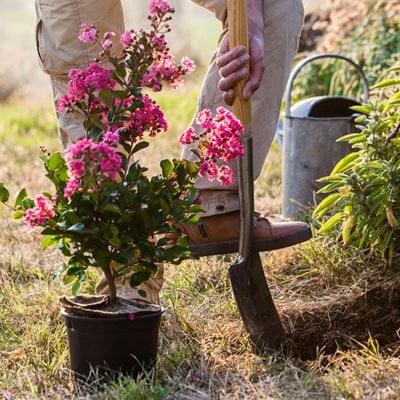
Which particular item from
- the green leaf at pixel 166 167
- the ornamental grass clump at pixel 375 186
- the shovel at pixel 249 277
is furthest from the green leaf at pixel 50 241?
the ornamental grass clump at pixel 375 186

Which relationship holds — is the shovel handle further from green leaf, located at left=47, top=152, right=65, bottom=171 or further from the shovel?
green leaf, located at left=47, top=152, right=65, bottom=171

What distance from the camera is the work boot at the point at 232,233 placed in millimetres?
2666

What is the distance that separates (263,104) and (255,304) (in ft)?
2.00

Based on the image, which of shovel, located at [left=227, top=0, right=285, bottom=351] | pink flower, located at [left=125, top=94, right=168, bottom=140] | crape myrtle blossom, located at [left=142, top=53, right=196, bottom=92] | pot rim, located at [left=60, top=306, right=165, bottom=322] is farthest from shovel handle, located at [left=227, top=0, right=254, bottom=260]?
pot rim, located at [left=60, top=306, right=165, bottom=322]

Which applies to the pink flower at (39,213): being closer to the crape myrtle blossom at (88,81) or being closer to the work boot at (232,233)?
the crape myrtle blossom at (88,81)

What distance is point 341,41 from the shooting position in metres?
5.46

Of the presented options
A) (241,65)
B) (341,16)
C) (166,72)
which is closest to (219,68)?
(241,65)

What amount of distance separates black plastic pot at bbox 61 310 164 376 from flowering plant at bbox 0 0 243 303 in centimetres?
10

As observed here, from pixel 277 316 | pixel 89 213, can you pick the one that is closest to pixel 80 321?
pixel 89 213

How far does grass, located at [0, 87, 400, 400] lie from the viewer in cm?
225

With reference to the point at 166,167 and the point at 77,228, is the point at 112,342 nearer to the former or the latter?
the point at 77,228

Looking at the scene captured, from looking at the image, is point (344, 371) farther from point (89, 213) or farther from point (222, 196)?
point (89, 213)

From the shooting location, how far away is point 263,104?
106 inches

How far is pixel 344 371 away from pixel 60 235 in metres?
0.87
